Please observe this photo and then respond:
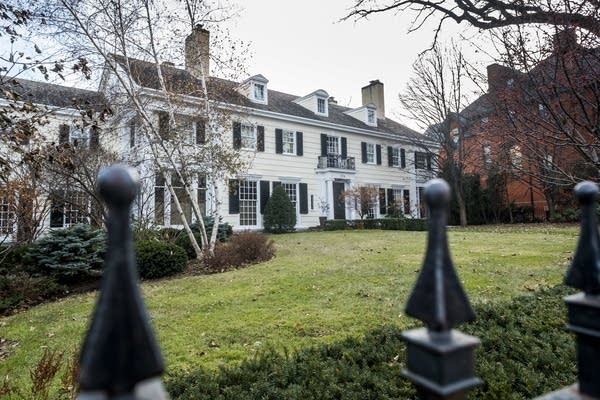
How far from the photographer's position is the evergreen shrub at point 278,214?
20.1 meters

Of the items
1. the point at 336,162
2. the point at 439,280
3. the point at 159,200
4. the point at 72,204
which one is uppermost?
the point at 336,162

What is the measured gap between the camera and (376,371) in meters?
3.16

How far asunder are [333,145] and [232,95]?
40.6ft

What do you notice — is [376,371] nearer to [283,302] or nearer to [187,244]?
[283,302]

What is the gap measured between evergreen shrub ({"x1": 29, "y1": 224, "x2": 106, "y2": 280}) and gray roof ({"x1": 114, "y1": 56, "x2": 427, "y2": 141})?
17.4 ft

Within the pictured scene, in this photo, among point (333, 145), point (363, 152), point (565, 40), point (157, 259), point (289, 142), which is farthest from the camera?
point (363, 152)

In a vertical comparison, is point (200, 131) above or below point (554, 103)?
above

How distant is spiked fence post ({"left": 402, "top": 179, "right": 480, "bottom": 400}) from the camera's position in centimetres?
89

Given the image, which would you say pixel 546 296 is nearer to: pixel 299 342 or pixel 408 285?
pixel 408 285

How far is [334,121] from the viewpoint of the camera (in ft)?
83.9

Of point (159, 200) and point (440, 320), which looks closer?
point (440, 320)

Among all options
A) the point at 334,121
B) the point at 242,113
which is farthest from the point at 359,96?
the point at 242,113

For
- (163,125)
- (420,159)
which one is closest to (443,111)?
(420,159)

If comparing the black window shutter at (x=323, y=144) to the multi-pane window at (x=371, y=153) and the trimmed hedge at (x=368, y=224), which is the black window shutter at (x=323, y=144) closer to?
the multi-pane window at (x=371, y=153)
